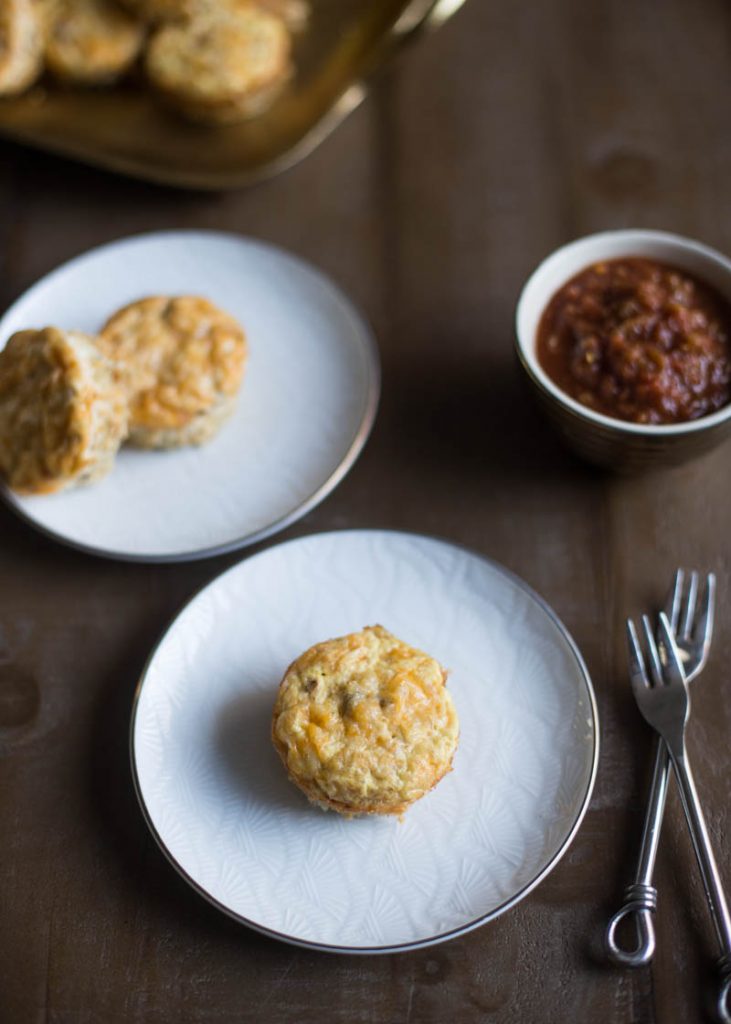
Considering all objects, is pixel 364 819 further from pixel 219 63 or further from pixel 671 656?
pixel 219 63

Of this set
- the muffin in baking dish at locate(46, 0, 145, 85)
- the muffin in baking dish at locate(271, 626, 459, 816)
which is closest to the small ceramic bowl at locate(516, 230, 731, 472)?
the muffin in baking dish at locate(271, 626, 459, 816)

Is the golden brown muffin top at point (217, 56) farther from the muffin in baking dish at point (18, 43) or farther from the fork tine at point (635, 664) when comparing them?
the fork tine at point (635, 664)

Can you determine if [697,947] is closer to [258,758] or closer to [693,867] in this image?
[693,867]

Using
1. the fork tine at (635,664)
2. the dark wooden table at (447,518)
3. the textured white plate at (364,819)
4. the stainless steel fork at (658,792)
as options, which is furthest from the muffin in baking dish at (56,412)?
the stainless steel fork at (658,792)

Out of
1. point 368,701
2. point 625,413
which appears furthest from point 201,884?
point 625,413

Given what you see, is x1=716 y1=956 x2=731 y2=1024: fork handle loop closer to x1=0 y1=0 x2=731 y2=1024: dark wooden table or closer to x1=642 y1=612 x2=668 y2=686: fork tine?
x1=0 y1=0 x2=731 y2=1024: dark wooden table

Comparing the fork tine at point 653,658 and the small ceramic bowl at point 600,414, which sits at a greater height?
the small ceramic bowl at point 600,414
